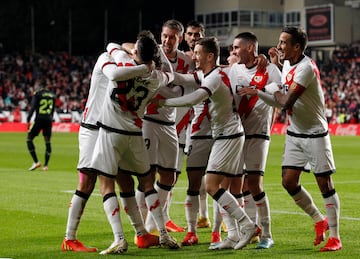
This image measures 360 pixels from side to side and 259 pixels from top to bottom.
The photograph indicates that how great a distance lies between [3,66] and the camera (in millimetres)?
58500

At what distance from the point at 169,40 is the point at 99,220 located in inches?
117

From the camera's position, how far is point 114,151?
9734mm

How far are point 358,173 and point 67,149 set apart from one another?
13.2 meters

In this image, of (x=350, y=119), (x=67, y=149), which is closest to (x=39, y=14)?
(x=350, y=119)

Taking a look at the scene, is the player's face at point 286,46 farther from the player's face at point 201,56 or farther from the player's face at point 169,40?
the player's face at point 169,40

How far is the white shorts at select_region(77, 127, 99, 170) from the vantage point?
10.2 m

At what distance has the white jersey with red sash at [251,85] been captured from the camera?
10523 mm

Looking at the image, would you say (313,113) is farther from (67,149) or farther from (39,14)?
(39,14)

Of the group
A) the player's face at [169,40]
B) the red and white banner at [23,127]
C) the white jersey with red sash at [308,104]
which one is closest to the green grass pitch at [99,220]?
the white jersey with red sash at [308,104]

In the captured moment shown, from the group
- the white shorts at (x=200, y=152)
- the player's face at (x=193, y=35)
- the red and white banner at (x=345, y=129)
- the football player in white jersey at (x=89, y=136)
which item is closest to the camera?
the football player in white jersey at (x=89, y=136)

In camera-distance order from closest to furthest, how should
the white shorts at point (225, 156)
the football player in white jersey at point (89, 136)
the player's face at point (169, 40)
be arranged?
the football player in white jersey at point (89, 136) → the white shorts at point (225, 156) → the player's face at point (169, 40)

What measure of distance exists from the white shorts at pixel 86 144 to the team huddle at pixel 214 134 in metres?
0.01

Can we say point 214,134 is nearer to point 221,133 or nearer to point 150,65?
point 221,133

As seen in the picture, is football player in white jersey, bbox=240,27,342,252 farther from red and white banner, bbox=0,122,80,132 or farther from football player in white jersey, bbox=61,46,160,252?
red and white banner, bbox=0,122,80,132
